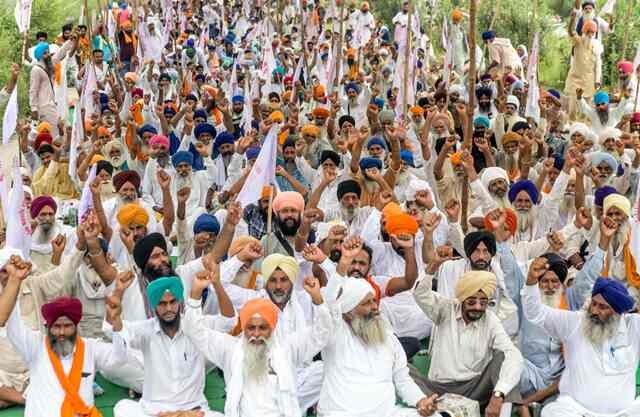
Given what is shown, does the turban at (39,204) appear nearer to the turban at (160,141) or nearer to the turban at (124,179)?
the turban at (124,179)

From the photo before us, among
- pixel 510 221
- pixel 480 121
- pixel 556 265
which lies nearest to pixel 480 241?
pixel 556 265

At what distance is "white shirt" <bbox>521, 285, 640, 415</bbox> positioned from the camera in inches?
186

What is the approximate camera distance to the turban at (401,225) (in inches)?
220

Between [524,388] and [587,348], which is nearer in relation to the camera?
[587,348]

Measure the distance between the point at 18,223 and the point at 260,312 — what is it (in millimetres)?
1860

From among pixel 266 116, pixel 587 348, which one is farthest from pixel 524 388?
pixel 266 116

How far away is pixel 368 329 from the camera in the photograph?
4.61 m

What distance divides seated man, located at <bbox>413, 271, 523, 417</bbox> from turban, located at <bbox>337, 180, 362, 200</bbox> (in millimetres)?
1696

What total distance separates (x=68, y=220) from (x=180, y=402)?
3587 millimetres

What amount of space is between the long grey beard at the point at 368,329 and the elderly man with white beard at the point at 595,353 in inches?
31.8

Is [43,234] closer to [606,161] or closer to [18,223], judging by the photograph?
[18,223]

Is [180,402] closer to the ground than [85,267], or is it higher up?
closer to the ground

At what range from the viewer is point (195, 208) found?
7422 millimetres

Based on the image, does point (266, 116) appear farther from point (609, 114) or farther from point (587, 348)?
point (587, 348)
